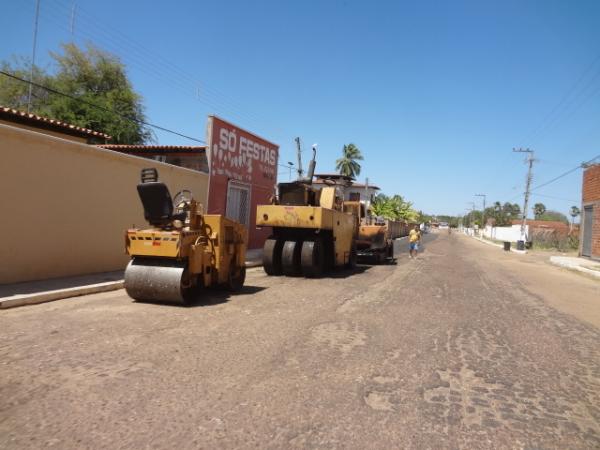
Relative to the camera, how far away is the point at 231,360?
4.68 meters

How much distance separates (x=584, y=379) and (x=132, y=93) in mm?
36377

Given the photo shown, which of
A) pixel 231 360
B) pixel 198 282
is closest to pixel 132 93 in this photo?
pixel 198 282

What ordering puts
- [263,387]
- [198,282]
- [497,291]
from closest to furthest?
[263,387]
[198,282]
[497,291]

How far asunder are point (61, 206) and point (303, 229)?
19.1 feet

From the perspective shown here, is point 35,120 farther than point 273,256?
Yes

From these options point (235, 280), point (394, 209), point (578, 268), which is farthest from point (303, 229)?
point (394, 209)

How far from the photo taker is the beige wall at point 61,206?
7984mm

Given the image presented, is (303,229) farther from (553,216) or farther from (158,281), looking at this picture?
(553,216)

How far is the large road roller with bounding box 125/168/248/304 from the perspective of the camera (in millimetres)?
7059

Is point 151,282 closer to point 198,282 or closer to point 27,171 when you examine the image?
point 198,282

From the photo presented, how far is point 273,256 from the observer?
1203 centimetres

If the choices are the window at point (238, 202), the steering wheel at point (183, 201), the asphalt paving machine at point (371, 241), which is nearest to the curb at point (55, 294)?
the steering wheel at point (183, 201)

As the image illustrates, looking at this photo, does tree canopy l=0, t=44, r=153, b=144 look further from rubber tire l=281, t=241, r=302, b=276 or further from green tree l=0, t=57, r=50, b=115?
rubber tire l=281, t=241, r=302, b=276

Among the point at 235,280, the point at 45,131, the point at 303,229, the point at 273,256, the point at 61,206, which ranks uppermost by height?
the point at 45,131
